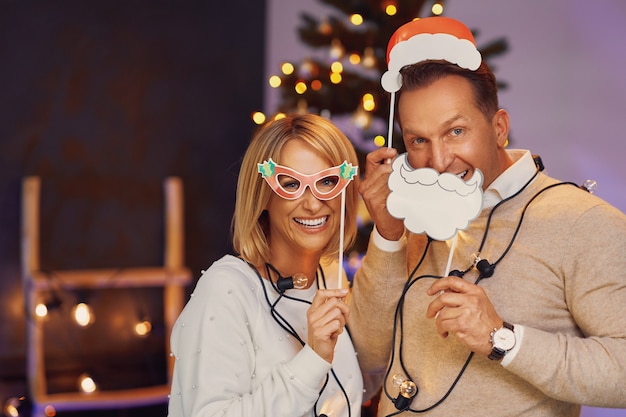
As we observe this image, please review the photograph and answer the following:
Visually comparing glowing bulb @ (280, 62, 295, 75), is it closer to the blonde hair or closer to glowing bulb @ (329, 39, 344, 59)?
glowing bulb @ (329, 39, 344, 59)

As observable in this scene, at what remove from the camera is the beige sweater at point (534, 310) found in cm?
137

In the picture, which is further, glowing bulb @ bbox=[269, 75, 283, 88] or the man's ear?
glowing bulb @ bbox=[269, 75, 283, 88]

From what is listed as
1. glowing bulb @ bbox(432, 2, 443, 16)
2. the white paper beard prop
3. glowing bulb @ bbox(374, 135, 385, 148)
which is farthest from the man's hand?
glowing bulb @ bbox(432, 2, 443, 16)

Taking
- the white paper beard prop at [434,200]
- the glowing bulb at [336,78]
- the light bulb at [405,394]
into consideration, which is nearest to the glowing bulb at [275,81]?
the glowing bulb at [336,78]

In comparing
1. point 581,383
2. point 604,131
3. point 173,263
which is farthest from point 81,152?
point 581,383

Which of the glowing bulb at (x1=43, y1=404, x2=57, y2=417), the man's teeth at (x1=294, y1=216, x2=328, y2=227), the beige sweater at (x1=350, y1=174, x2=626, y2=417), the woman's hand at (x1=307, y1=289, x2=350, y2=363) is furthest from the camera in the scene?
the glowing bulb at (x1=43, y1=404, x2=57, y2=417)

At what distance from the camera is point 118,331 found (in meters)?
4.49

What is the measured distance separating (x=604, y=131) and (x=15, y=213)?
3235 millimetres

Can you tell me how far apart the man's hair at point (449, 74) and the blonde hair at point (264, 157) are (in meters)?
0.26

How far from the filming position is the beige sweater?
137cm

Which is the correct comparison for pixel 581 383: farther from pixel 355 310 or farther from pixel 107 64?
pixel 107 64

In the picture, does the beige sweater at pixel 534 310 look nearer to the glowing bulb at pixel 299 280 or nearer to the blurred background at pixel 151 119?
the glowing bulb at pixel 299 280

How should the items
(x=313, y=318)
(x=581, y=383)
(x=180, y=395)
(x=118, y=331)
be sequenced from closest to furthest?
1. (x=581, y=383)
2. (x=313, y=318)
3. (x=180, y=395)
4. (x=118, y=331)

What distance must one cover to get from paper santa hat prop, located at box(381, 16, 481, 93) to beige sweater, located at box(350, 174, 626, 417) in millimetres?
327
